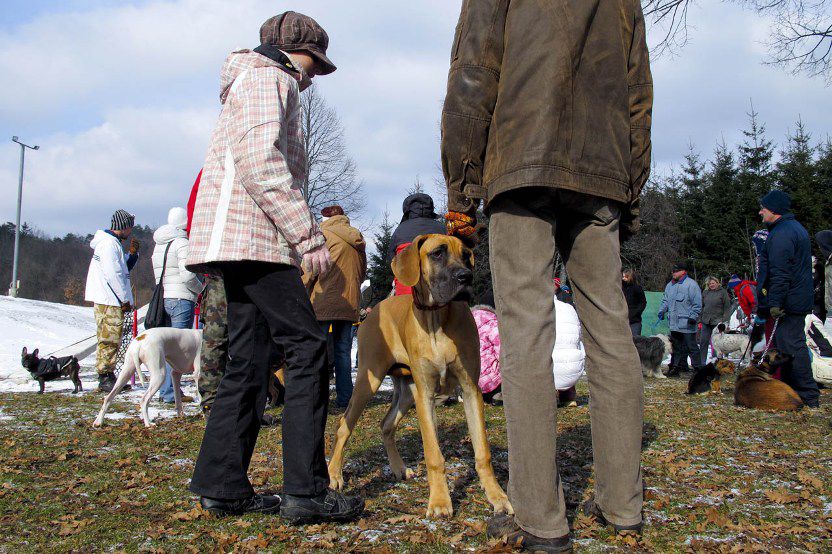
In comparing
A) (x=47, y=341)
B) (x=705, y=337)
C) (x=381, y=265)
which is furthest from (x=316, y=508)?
(x=381, y=265)

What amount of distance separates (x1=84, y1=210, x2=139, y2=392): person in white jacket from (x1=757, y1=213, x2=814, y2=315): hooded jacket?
7.62 meters

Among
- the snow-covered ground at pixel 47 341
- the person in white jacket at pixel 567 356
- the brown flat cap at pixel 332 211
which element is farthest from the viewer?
the snow-covered ground at pixel 47 341

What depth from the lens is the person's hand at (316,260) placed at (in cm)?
269

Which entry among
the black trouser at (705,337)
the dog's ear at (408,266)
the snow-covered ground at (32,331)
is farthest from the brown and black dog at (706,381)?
the snow-covered ground at (32,331)

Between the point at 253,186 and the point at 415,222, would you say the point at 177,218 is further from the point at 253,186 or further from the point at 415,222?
the point at 253,186

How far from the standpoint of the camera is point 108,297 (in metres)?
7.88

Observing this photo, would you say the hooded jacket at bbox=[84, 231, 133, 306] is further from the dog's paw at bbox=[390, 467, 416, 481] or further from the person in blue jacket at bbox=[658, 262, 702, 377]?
the person in blue jacket at bbox=[658, 262, 702, 377]

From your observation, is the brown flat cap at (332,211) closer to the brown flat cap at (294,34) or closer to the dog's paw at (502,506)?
the brown flat cap at (294,34)

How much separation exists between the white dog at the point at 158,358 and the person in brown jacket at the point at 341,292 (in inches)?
51.1

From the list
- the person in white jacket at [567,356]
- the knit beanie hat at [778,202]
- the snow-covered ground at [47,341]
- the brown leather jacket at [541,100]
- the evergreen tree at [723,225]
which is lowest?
the snow-covered ground at [47,341]

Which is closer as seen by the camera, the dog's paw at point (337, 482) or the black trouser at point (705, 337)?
the dog's paw at point (337, 482)

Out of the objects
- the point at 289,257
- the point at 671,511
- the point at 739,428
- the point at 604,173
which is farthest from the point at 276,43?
the point at 739,428

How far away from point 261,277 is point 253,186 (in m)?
0.40

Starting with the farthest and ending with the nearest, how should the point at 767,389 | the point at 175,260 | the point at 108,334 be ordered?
the point at 108,334
the point at 175,260
the point at 767,389
